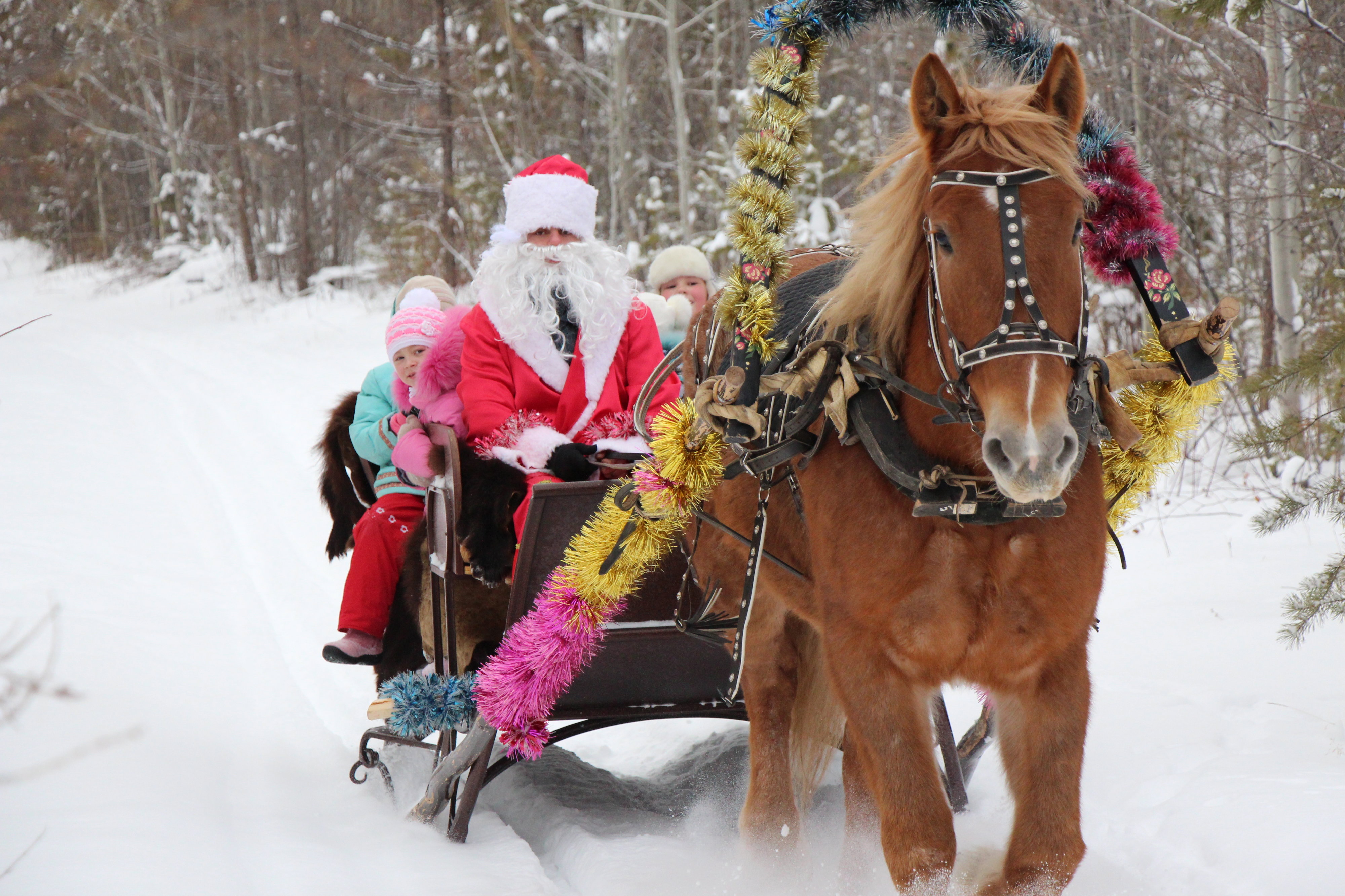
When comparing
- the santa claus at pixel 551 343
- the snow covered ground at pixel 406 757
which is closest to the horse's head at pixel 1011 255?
the snow covered ground at pixel 406 757

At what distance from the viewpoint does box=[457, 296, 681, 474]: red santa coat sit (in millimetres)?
3635

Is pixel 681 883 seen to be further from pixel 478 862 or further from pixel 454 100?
pixel 454 100

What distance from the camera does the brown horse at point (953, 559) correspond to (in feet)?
6.66

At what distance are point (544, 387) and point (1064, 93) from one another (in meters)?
2.05

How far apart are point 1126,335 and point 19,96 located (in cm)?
770

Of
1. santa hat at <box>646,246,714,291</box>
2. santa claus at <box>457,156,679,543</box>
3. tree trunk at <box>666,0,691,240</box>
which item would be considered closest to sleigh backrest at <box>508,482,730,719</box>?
santa claus at <box>457,156,679,543</box>

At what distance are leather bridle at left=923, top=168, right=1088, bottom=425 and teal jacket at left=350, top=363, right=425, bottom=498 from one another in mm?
2574

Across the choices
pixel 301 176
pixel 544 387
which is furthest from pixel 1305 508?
pixel 301 176

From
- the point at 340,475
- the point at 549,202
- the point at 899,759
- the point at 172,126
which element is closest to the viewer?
the point at 899,759

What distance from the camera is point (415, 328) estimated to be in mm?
4160

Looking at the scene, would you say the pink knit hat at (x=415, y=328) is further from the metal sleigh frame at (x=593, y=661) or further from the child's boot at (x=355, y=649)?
the child's boot at (x=355, y=649)

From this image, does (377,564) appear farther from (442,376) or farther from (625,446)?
(625,446)

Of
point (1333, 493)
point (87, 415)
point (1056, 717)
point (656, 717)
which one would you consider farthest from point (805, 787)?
point (87, 415)

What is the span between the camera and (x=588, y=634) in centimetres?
307
